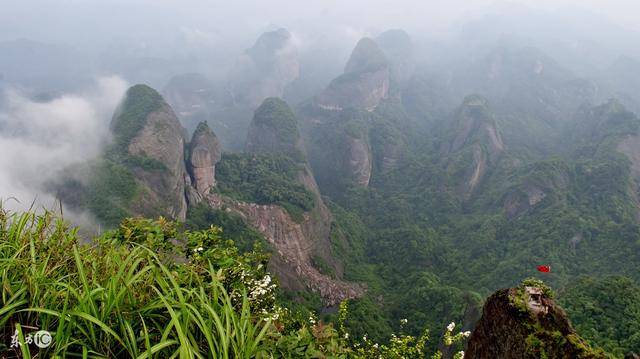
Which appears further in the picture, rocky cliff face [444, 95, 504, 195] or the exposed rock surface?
rocky cliff face [444, 95, 504, 195]

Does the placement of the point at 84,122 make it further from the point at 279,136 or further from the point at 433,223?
the point at 433,223

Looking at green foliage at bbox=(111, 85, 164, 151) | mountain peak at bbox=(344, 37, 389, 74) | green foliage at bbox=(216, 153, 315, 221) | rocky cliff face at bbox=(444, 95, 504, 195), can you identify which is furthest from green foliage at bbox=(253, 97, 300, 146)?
mountain peak at bbox=(344, 37, 389, 74)

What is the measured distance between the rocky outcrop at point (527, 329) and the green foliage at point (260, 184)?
50576 millimetres

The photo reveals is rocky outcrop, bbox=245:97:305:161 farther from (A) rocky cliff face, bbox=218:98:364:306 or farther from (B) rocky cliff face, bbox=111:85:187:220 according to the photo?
(B) rocky cliff face, bbox=111:85:187:220

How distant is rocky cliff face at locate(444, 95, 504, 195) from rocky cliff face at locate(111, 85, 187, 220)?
213 ft

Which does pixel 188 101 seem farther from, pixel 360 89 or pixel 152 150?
pixel 152 150

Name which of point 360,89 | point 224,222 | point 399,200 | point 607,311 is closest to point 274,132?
point 399,200

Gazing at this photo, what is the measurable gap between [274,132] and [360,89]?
52.6 meters

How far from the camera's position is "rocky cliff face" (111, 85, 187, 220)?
151ft

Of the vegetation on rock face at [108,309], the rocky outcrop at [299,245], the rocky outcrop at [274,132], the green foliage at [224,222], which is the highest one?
the vegetation on rock face at [108,309]

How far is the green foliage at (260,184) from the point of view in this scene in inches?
2346

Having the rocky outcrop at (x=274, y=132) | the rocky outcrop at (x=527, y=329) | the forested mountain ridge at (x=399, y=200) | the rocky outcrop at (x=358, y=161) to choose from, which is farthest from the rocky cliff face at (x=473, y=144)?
the rocky outcrop at (x=527, y=329)

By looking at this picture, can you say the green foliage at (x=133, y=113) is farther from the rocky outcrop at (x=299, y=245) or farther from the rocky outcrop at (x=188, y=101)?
the rocky outcrop at (x=188, y=101)

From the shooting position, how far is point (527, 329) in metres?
6.74
